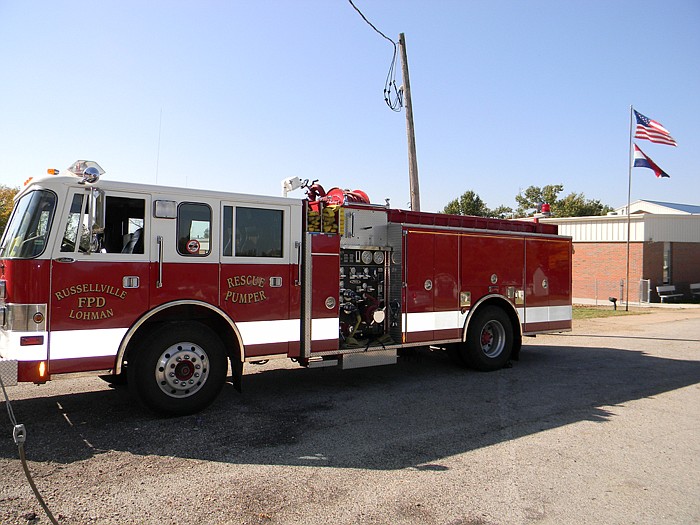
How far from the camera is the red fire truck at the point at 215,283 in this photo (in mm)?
5387

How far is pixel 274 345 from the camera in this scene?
6637 millimetres

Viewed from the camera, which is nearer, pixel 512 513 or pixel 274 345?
pixel 512 513

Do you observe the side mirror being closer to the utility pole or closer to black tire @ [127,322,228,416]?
black tire @ [127,322,228,416]

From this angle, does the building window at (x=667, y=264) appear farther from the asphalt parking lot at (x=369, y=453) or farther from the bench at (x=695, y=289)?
the asphalt parking lot at (x=369, y=453)

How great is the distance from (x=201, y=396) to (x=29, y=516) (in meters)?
2.41

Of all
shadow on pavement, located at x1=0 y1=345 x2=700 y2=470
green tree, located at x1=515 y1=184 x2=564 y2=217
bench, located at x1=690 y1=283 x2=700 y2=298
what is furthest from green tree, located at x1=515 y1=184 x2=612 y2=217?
shadow on pavement, located at x1=0 y1=345 x2=700 y2=470

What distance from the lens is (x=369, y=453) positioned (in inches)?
198

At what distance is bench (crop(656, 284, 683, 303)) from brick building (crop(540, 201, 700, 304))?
33cm

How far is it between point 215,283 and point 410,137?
25.5 ft

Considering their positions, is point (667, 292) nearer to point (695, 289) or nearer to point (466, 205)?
point (695, 289)

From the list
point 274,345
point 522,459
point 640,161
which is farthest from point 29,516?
point 640,161

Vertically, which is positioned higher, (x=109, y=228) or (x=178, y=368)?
(x=109, y=228)

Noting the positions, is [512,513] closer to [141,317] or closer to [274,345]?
[274,345]

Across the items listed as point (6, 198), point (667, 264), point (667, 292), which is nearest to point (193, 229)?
point (667, 292)
